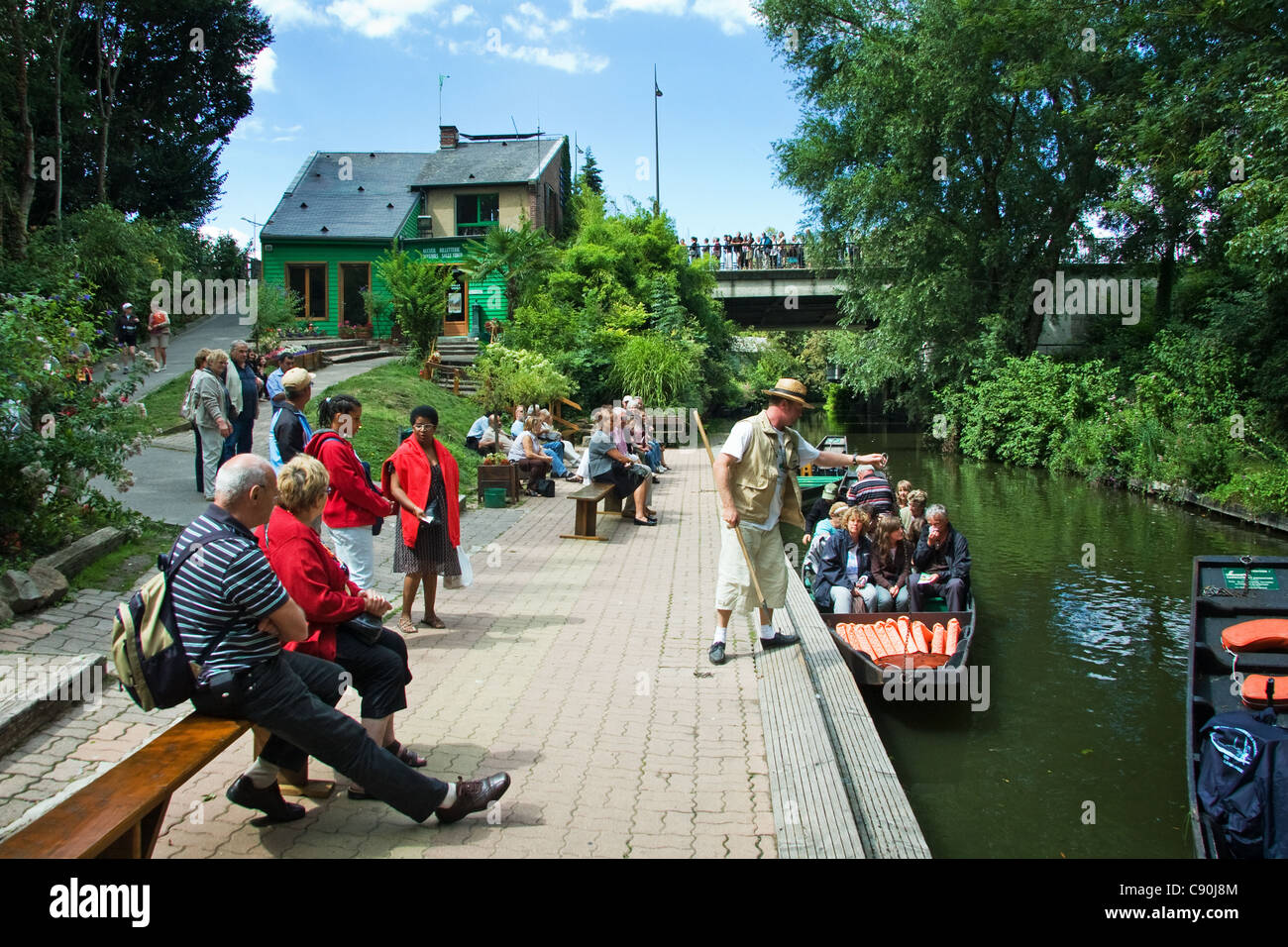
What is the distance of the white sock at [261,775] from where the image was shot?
4.11 meters

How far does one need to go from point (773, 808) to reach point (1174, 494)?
61.7ft

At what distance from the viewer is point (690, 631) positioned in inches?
311

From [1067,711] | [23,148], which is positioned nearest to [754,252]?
[23,148]

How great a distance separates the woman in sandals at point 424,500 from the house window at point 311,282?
1115 inches

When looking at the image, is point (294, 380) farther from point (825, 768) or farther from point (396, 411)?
point (396, 411)

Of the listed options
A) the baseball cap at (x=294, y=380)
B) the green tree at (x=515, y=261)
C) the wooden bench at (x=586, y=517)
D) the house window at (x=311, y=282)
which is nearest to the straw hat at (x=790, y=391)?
the baseball cap at (x=294, y=380)

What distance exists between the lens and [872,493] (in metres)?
12.3

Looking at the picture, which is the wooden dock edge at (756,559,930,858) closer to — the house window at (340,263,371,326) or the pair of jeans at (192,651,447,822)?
the pair of jeans at (192,651,447,822)

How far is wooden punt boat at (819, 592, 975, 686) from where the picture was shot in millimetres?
7793

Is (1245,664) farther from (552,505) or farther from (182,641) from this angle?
(552,505)

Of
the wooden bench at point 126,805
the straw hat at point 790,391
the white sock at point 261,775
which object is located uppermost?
the straw hat at point 790,391

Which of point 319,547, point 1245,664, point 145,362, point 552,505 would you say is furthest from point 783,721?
point 552,505

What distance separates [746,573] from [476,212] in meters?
32.3

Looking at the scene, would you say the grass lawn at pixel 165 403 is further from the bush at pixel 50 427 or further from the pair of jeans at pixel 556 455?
the bush at pixel 50 427
